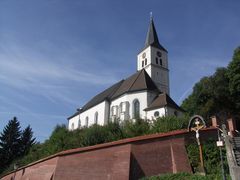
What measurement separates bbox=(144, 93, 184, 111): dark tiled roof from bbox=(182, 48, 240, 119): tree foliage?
8.03ft

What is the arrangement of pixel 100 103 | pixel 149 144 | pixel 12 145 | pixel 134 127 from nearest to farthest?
pixel 149 144 → pixel 134 127 → pixel 12 145 → pixel 100 103

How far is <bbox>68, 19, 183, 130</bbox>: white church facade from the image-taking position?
38.2 metres

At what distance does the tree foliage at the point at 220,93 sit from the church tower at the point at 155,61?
499 inches

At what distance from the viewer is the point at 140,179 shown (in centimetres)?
1428

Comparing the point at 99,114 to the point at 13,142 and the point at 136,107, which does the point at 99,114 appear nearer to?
Answer: the point at 136,107

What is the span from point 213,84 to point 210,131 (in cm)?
2116

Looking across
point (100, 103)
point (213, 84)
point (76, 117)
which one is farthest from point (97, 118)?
point (213, 84)

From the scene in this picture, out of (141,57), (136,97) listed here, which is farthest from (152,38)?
(136,97)

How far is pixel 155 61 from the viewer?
51.2 m

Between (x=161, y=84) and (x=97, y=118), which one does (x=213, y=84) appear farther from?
(x=97, y=118)

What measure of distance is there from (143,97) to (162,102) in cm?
390

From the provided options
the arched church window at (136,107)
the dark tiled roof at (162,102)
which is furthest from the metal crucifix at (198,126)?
the arched church window at (136,107)

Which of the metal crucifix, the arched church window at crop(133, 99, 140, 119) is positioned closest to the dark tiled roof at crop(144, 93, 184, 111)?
the arched church window at crop(133, 99, 140, 119)

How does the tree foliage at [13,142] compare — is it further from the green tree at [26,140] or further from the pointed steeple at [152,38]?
the pointed steeple at [152,38]
